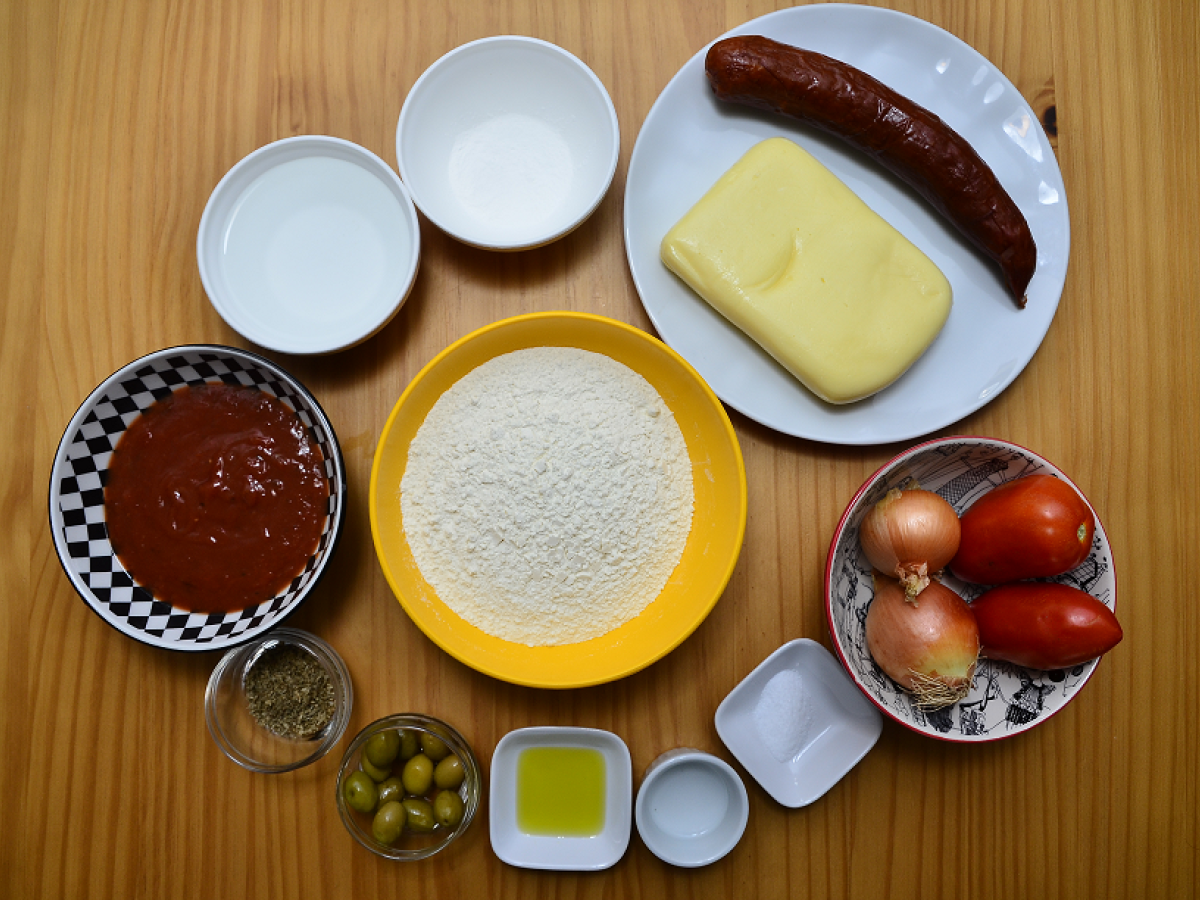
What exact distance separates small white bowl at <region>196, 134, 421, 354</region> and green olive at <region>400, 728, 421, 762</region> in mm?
675

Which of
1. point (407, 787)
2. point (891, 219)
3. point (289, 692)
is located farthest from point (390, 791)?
point (891, 219)

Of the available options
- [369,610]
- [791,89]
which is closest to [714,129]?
[791,89]

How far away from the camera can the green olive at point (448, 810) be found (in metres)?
1.13

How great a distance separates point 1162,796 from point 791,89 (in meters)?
1.41

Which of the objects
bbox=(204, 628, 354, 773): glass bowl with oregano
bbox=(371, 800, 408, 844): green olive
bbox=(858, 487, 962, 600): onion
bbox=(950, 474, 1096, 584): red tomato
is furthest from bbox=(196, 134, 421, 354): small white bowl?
bbox=(950, 474, 1096, 584): red tomato

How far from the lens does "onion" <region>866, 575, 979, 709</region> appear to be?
1071 mm

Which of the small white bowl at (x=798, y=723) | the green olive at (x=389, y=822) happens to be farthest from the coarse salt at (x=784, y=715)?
the green olive at (x=389, y=822)

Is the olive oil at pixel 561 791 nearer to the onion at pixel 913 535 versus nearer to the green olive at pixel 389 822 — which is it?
the green olive at pixel 389 822

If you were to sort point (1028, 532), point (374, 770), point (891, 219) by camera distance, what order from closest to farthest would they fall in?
point (1028, 532) < point (374, 770) < point (891, 219)

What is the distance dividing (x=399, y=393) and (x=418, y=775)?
64cm

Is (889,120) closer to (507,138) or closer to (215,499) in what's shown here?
(507,138)

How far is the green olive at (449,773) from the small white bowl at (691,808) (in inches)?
11.7

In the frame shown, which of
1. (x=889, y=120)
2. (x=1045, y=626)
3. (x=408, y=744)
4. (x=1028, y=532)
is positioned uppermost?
(x=889, y=120)

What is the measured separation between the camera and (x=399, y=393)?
4.12ft
